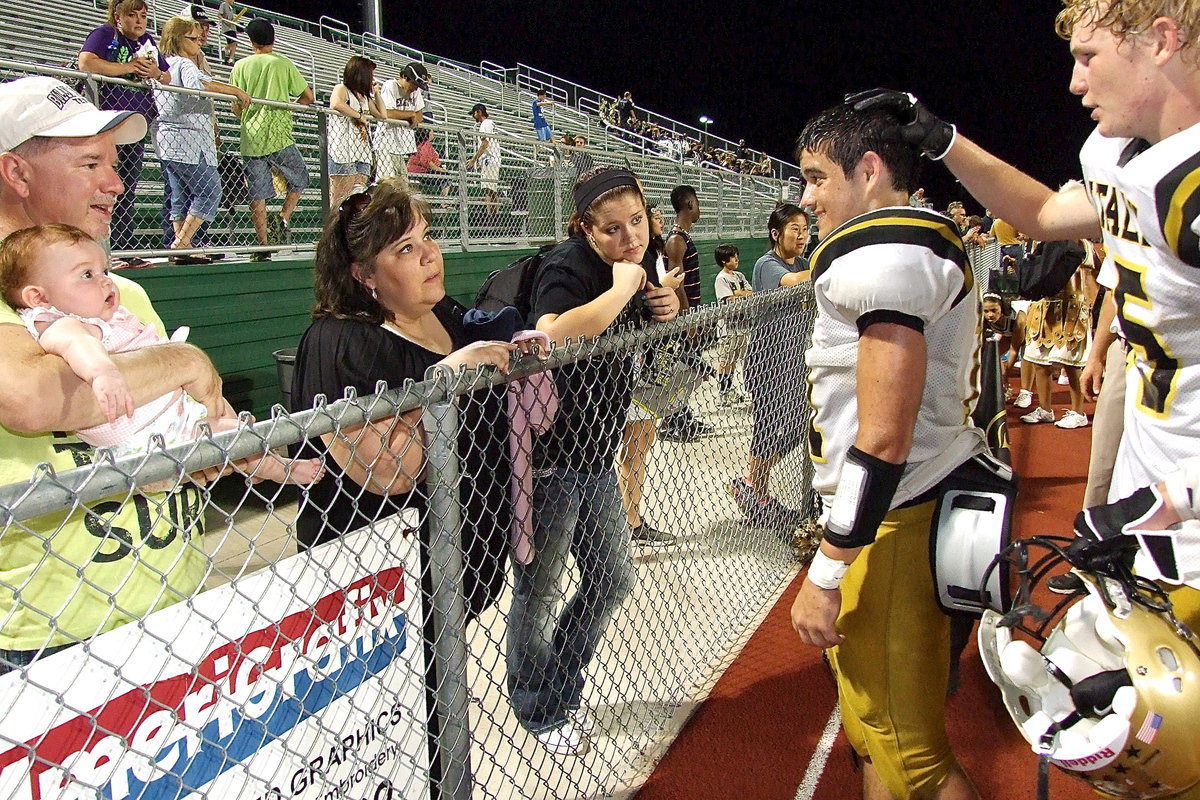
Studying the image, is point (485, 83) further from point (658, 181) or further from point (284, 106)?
point (284, 106)

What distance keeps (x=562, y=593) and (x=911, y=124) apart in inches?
70.7

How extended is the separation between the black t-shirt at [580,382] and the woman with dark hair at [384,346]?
1.20 ft

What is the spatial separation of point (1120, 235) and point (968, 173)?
614mm

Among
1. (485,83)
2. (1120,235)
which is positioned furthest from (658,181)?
(1120,235)

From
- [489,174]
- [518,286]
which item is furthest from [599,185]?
[489,174]

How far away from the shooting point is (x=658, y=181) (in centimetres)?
1609

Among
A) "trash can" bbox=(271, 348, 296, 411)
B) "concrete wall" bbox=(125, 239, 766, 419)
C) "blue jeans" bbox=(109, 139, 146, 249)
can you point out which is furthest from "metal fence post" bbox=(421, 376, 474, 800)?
"blue jeans" bbox=(109, 139, 146, 249)

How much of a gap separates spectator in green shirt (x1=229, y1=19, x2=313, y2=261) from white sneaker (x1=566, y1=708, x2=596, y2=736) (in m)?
4.82

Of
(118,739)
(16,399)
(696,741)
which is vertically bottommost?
(696,741)

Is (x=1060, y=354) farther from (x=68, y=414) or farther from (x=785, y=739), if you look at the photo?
(x=68, y=414)

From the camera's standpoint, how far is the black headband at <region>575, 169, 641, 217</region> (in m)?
2.85

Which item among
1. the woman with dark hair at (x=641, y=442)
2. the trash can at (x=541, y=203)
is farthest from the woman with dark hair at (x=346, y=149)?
the woman with dark hair at (x=641, y=442)

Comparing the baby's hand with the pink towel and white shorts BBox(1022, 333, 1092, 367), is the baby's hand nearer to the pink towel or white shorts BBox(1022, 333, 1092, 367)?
the pink towel

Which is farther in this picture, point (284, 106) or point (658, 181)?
point (658, 181)
